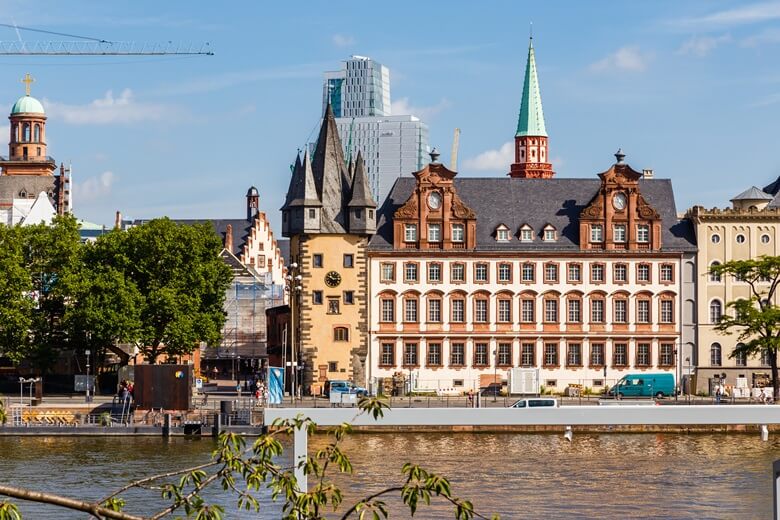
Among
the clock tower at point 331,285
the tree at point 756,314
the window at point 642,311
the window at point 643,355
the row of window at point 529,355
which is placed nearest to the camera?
the tree at point 756,314

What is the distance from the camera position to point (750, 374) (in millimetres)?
104812

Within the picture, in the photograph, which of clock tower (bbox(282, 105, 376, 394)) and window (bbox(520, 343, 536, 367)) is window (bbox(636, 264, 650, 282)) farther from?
clock tower (bbox(282, 105, 376, 394))

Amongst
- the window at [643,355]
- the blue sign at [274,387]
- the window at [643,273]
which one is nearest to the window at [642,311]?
the window at [643,273]

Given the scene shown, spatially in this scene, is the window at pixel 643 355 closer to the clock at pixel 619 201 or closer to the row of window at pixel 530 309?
the row of window at pixel 530 309

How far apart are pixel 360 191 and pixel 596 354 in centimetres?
1898

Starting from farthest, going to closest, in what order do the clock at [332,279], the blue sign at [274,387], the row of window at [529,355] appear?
the row of window at [529,355]
the clock at [332,279]
the blue sign at [274,387]

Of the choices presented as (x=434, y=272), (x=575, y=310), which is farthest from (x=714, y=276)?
(x=434, y=272)

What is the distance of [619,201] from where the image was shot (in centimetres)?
10556

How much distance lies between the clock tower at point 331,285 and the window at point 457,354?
5.66 m

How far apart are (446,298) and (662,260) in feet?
47.9

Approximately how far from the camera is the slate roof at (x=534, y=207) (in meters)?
105

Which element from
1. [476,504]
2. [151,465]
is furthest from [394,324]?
[476,504]

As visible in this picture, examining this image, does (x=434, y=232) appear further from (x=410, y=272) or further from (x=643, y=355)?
(x=643, y=355)

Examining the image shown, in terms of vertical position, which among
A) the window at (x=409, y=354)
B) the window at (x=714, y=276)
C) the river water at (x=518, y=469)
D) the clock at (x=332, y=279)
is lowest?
the river water at (x=518, y=469)
